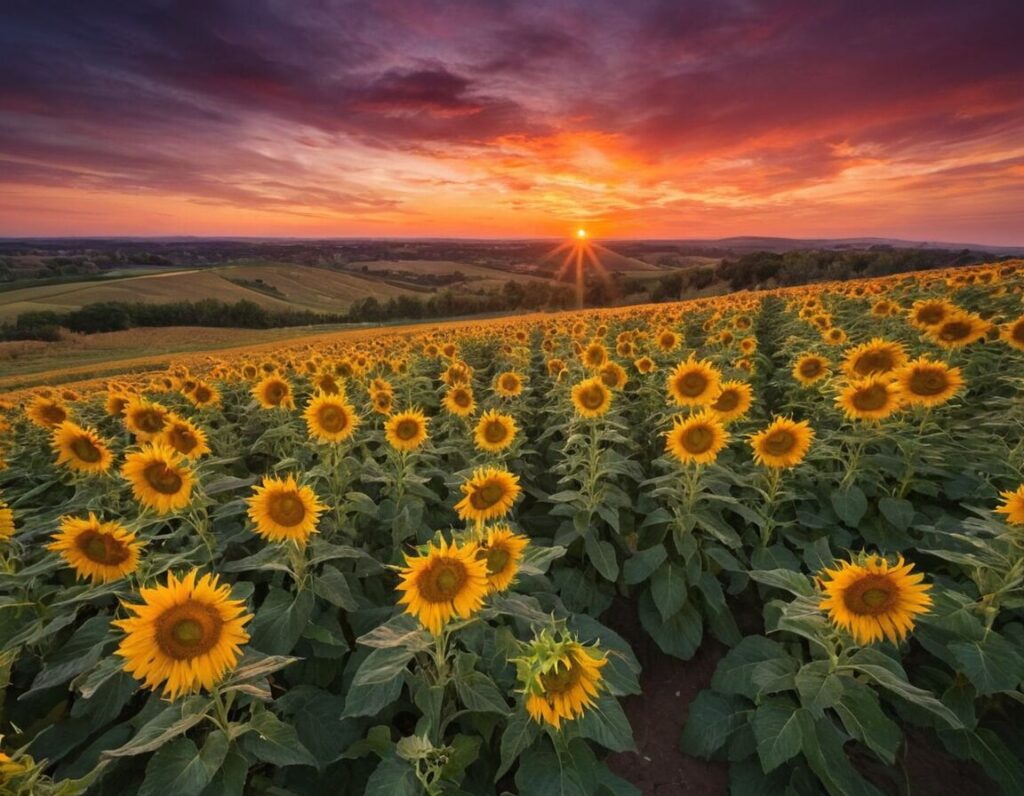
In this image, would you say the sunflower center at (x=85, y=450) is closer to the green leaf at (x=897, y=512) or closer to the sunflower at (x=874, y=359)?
the green leaf at (x=897, y=512)

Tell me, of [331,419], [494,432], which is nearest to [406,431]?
[331,419]

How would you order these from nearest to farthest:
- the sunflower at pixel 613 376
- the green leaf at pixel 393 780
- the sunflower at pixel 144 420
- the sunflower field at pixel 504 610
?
the green leaf at pixel 393 780
the sunflower field at pixel 504 610
the sunflower at pixel 144 420
the sunflower at pixel 613 376

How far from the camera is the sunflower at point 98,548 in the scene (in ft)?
10.4

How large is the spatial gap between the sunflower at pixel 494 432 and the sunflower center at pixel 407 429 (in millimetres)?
731

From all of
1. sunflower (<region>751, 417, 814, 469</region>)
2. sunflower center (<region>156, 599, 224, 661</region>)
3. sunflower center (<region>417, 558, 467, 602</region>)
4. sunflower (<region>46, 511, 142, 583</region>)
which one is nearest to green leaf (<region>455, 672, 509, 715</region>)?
sunflower center (<region>417, 558, 467, 602</region>)

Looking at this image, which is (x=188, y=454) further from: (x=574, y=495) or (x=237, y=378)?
(x=237, y=378)

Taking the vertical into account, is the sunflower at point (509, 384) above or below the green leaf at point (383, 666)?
below

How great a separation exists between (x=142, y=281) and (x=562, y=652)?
107776mm

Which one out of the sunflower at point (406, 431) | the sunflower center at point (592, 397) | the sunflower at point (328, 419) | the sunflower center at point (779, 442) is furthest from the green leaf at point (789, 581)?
the sunflower at point (328, 419)

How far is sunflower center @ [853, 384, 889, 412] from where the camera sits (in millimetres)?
5004

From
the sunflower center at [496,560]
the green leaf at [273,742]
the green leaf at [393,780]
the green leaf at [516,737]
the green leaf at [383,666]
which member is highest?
Result: the sunflower center at [496,560]

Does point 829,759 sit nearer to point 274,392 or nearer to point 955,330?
point 955,330

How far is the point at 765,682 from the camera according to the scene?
10.5 feet

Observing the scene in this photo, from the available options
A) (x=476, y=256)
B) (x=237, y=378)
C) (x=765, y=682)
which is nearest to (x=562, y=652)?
(x=765, y=682)
